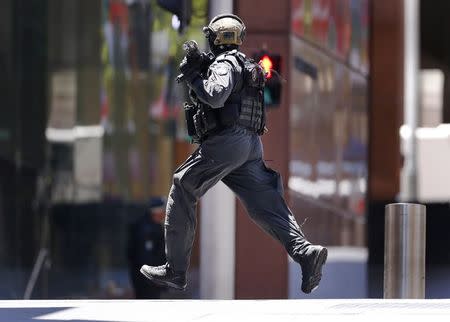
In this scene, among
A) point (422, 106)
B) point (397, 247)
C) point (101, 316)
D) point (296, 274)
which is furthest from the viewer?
point (422, 106)

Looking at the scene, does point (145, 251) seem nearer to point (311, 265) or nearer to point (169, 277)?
point (169, 277)

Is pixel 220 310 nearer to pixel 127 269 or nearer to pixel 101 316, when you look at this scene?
pixel 101 316

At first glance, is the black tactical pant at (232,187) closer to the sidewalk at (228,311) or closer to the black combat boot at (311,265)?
the black combat boot at (311,265)

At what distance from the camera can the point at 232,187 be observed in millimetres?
8992

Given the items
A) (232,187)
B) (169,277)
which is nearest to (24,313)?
(169,277)

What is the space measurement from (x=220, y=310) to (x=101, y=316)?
68 cm

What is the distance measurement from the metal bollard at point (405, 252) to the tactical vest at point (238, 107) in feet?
6.38

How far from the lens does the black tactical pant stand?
8758 mm

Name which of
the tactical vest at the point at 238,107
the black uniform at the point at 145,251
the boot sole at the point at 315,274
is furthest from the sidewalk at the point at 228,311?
the black uniform at the point at 145,251

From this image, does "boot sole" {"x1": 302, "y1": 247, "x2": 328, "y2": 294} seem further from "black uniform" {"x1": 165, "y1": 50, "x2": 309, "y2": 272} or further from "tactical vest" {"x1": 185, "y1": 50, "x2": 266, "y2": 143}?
→ "tactical vest" {"x1": 185, "y1": 50, "x2": 266, "y2": 143}

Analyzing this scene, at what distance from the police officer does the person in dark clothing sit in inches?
254

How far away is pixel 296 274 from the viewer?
15875mm

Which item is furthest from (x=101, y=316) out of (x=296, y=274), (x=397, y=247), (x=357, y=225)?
(x=357, y=225)

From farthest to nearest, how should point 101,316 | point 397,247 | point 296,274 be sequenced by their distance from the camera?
point 296,274 → point 397,247 → point 101,316
